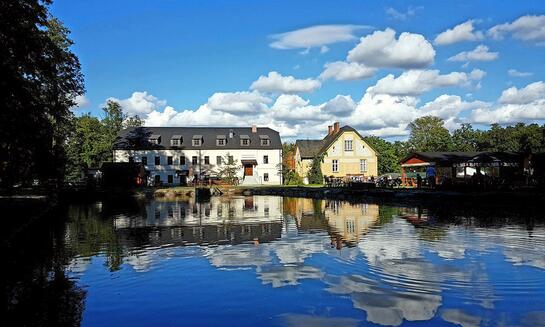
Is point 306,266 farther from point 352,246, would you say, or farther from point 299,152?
point 299,152

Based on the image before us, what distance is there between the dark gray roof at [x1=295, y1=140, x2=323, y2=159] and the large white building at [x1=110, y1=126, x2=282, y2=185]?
4.56 meters

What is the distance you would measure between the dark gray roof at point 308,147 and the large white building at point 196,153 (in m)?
4.56

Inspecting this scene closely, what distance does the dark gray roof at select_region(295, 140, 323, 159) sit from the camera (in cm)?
7806

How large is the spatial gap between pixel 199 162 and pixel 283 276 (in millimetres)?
64214

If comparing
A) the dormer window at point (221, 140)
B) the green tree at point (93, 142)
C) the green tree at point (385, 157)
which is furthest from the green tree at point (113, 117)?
the green tree at point (385, 157)

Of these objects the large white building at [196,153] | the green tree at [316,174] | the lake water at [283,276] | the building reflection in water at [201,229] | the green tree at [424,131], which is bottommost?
the lake water at [283,276]

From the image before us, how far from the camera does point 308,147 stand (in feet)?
262

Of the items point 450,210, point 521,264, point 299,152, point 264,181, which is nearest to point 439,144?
point 299,152

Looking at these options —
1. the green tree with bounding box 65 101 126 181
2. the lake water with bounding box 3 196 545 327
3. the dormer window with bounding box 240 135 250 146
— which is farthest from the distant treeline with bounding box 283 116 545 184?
the lake water with bounding box 3 196 545 327

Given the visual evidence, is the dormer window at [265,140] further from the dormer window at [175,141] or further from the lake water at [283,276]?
the lake water at [283,276]

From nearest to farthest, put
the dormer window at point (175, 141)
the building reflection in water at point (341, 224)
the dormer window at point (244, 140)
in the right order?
1. the building reflection in water at point (341, 224)
2. the dormer window at point (175, 141)
3. the dormer window at point (244, 140)

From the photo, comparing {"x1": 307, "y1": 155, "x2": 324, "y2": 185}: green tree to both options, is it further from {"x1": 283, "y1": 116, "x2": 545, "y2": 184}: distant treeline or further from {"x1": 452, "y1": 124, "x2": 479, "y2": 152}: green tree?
{"x1": 452, "y1": 124, "x2": 479, "y2": 152}: green tree

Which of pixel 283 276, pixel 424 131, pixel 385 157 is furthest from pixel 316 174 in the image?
pixel 283 276

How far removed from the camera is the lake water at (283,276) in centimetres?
811
